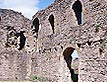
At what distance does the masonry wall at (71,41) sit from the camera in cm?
794

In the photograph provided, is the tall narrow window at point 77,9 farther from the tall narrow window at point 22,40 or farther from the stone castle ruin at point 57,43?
the tall narrow window at point 22,40

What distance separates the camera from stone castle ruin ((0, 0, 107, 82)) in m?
8.12

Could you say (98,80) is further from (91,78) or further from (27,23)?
(27,23)

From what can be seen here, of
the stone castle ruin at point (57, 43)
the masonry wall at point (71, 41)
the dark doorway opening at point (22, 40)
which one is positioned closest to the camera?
the masonry wall at point (71, 41)

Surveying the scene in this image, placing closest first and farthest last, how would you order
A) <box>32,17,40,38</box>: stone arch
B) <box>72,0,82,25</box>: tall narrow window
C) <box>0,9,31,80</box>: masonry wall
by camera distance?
<box>72,0,82,25</box>: tall narrow window
<box>0,9,31,80</box>: masonry wall
<box>32,17,40,38</box>: stone arch

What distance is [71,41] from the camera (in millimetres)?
9539

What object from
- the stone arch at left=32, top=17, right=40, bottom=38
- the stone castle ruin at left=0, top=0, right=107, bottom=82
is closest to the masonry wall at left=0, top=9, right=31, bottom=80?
the stone castle ruin at left=0, top=0, right=107, bottom=82

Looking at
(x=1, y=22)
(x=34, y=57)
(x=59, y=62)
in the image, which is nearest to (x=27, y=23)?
(x=1, y=22)

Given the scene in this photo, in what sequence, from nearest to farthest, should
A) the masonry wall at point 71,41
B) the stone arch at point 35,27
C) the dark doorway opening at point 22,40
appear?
the masonry wall at point 71,41 < the stone arch at point 35,27 < the dark doorway opening at point 22,40

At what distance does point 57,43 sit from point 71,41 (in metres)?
1.32

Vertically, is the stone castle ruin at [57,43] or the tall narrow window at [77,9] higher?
the tall narrow window at [77,9]

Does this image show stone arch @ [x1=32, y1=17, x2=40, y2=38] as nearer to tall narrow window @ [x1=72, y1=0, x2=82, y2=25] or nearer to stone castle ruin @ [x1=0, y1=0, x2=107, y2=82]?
stone castle ruin @ [x1=0, y1=0, x2=107, y2=82]

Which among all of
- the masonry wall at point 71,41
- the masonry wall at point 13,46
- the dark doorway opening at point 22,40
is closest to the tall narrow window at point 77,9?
the masonry wall at point 71,41

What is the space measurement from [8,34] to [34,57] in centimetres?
267
